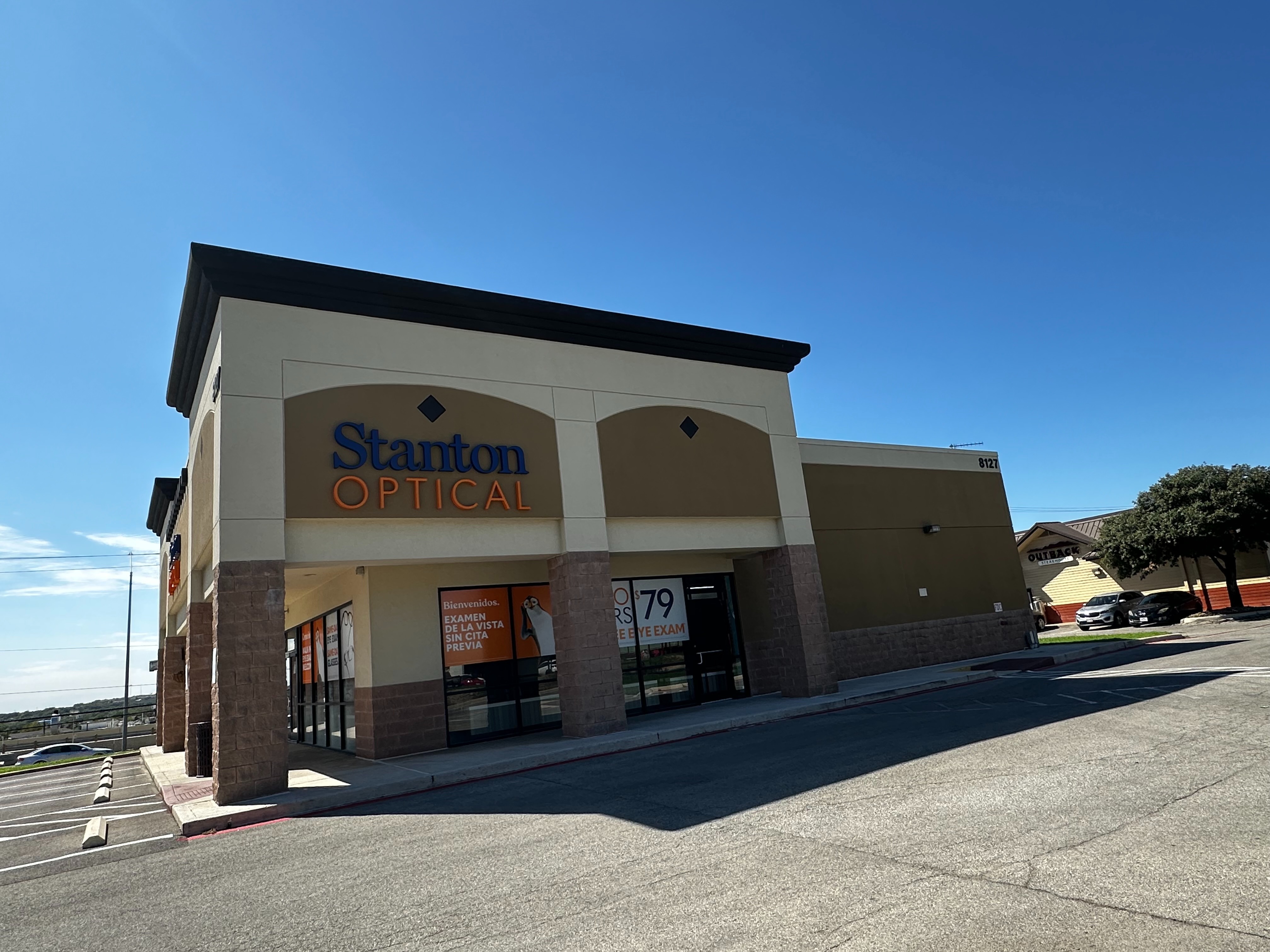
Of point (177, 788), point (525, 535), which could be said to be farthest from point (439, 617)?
point (177, 788)

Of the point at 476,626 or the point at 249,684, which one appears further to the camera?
the point at 476,626

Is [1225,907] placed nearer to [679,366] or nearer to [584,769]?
[584,769]

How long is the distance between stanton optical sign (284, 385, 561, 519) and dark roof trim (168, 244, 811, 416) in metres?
1.63

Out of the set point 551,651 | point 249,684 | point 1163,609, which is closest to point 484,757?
point 551,651

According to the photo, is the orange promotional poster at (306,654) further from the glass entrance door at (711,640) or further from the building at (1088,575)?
the building at (1088,575)

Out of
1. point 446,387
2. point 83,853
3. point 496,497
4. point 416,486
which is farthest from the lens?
point 446,387

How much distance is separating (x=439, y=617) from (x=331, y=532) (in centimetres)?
363

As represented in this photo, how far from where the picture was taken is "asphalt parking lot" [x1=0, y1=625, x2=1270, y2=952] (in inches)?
184

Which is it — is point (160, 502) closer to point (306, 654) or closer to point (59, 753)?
point (306, 654)

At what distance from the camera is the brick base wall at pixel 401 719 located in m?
14.9

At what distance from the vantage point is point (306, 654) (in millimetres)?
20781

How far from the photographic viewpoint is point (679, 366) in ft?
58.8

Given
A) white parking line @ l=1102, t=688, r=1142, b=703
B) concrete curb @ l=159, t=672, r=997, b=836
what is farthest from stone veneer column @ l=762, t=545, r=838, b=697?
white parking line @ l=1102, t=688, r=1142, b=703

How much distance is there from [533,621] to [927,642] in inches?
489
